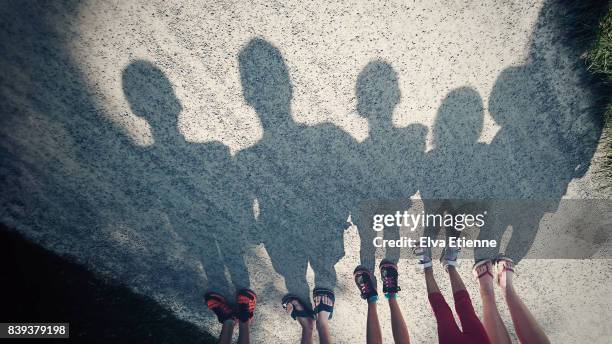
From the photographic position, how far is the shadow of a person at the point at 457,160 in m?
2.39

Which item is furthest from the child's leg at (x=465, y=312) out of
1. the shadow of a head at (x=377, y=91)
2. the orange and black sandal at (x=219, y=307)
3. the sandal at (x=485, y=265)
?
the orange and black sandal at (x=219, y=307)

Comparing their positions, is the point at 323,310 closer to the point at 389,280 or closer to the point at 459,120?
the point at 389,280

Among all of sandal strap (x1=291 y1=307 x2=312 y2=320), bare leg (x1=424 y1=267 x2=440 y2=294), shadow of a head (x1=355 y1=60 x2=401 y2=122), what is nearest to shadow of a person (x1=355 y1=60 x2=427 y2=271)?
shadow of a head (x1=355 y1=60 x2=401 y2=122)

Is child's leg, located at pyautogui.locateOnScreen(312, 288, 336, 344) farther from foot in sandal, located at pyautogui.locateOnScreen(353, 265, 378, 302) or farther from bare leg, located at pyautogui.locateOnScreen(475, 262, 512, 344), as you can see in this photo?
bare leg, located at pyautogui.locateOnScreen(475, 262, 512, 344)

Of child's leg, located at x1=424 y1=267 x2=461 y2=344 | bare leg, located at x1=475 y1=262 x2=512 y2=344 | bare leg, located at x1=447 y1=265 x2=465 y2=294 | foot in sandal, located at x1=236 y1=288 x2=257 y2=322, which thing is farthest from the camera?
foot in sandal, located at x1=236 y1=288 x2=257 y2=322

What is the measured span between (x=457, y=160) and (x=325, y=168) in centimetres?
130

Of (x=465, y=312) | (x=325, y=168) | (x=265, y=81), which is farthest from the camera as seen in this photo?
(x=325, y=168)

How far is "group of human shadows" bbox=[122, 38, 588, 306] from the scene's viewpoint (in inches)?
94.4

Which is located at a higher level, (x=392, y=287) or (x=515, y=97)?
(x=515, y=97)

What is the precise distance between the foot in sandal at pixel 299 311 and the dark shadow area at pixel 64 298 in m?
1.44

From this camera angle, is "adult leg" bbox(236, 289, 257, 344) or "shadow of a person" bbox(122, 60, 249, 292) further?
"adult leg" bbox(236, 289, 257, 344)

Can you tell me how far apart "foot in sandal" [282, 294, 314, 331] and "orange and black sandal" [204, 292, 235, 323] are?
1.93ft

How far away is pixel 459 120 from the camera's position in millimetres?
2418

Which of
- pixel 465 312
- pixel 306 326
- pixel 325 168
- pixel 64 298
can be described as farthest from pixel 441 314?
pixel 64 298
